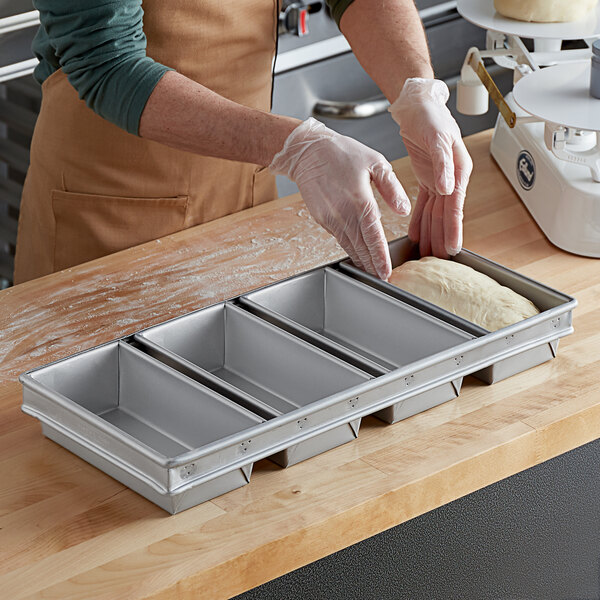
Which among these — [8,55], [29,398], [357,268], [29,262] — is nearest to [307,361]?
[357,268]

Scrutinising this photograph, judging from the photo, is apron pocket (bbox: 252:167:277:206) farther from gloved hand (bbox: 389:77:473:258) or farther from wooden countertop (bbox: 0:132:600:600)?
gloved hand (bbox: 389:77:473:258)

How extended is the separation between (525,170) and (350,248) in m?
0.52

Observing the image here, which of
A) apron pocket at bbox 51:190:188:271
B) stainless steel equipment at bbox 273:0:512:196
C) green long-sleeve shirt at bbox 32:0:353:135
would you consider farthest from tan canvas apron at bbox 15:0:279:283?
stainless steel equipment at bbox 273:0:512:196

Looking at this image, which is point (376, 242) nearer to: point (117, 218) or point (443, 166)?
point (443, 166)

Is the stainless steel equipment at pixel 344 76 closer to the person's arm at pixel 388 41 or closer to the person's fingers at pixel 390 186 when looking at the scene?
the person's arm at pixel 388 41

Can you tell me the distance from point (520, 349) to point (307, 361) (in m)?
0.29

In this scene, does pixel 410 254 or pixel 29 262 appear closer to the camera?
pixel 410 254

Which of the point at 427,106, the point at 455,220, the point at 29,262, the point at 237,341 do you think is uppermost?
the point at 427,106

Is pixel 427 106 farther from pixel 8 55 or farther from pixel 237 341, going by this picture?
pixel 8 55

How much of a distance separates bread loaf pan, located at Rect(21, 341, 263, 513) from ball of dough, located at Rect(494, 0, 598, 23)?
3.12 feet

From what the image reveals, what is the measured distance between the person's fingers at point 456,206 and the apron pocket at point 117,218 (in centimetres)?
54

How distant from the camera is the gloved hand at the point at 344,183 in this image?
140cm

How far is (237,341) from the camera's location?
4.53ft

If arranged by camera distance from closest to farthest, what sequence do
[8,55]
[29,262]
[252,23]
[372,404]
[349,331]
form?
[372,404] < [349,331] < [252,23] < [29,262] < [8,55]
